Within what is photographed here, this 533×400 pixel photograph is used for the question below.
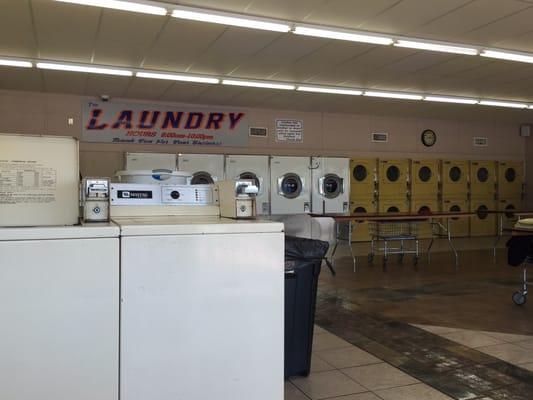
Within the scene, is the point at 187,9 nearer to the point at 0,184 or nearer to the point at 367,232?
the point at 0,184

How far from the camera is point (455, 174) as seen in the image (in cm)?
1101

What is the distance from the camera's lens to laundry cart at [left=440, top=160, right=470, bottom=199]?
35.6 feet

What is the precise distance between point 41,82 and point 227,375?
21.4 ft

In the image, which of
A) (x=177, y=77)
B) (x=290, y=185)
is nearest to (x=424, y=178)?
(x=290, y=185)

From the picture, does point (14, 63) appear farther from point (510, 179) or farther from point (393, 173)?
point (510, 179)

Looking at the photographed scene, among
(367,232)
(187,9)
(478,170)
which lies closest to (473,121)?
(478,170)

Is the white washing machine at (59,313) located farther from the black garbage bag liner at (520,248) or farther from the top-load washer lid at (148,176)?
the black garbage bag liner at (520,248)

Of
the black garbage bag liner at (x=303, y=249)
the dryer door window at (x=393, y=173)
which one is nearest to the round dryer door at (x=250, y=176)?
the dryer door window at (x=393, y=173)

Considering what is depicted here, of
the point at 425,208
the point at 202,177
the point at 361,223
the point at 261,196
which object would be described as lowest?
the point at 361,223

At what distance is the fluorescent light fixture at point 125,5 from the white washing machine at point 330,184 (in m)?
5.64

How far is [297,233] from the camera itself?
22.3 feet

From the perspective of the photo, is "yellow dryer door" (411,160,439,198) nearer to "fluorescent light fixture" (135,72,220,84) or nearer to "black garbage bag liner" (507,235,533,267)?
"fluorescent light fixture" (135,72,220,84)

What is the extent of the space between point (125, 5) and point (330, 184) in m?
6.28

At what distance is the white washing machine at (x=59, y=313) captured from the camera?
5.64ft
